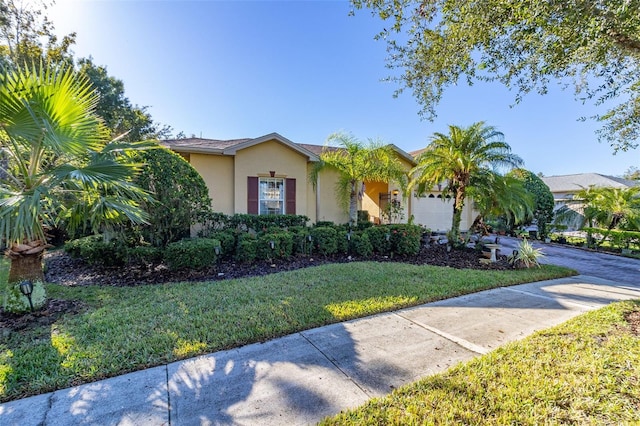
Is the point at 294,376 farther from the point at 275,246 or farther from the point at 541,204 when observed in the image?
the point at 541,204

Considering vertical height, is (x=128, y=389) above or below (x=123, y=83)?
below

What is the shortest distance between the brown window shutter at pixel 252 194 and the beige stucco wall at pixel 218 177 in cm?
68

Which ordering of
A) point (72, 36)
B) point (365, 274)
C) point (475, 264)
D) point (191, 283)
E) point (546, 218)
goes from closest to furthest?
1. point (191, 283)
2. point (365, 274)
3. point (475, 264)
4. point (72, 36)
5. point (546, 218)

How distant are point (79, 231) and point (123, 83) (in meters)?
12.4

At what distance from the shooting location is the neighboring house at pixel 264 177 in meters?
11.0

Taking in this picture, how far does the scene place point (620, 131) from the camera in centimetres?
773

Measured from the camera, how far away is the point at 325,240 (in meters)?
8.73

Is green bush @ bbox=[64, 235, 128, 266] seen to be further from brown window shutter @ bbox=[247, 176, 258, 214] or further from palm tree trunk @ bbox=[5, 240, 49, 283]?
brown window shutter @ bbox=[247, 176, 258, 214]

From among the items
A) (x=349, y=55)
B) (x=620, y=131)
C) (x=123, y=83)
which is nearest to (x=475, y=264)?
(x=620, y=131)

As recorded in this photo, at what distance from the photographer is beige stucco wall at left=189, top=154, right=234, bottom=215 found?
35.8 ft

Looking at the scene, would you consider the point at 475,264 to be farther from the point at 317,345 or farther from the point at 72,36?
the point at 72,36

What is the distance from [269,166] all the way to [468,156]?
748 centimetres

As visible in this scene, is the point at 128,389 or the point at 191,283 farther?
the point at 191,283

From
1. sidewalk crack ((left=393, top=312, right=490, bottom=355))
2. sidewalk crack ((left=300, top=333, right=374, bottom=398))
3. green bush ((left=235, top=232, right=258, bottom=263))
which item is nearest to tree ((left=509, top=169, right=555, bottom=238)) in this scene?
sidewalk crack ((left=393, top=312, right=490, bottom=355))
